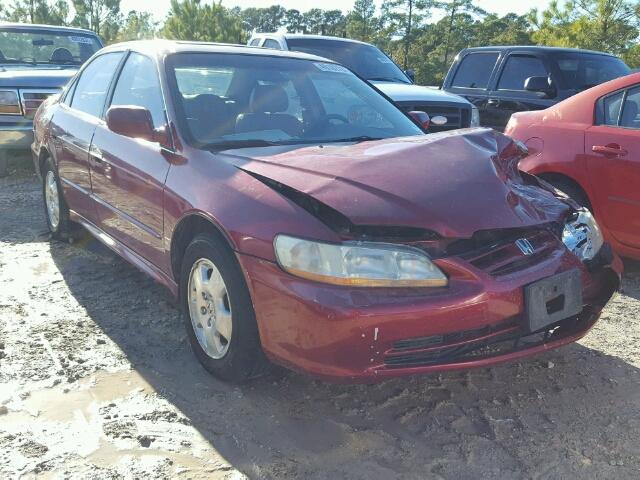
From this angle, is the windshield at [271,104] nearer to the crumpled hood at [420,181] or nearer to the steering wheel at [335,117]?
the steering wheel at [335,117]

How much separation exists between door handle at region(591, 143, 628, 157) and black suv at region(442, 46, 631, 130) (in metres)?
3.03

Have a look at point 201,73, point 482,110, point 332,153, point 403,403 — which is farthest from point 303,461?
point 482,110

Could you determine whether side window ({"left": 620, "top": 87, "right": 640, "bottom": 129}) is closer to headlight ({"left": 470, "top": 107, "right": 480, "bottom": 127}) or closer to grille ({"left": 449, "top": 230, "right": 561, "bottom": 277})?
→ grille ({"left": 449, "top": 230, "right": 561, "bottom": 277})

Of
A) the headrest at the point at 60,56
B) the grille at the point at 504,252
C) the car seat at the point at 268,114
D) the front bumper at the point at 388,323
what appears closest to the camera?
the front bumper at the point at 388,323

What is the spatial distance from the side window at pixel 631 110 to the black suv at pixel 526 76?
2897 mm

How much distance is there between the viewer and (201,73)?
3564 millimetres

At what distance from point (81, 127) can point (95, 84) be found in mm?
384

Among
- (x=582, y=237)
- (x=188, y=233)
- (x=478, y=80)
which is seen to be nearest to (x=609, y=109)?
(x=582, y=237)

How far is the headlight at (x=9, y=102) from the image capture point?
724cm

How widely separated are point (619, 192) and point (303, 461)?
2995 millimetres

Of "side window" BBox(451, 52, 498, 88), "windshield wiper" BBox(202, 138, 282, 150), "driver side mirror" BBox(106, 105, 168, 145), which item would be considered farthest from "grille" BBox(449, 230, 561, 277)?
"side window" BBox(451, 52, 498, 88)

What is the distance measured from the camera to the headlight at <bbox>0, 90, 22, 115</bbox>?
7242 mm

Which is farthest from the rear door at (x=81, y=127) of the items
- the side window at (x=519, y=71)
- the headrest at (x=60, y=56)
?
the side window at (x=519, y=71)

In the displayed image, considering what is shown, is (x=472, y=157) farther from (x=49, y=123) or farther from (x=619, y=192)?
(x=49, y=123)
